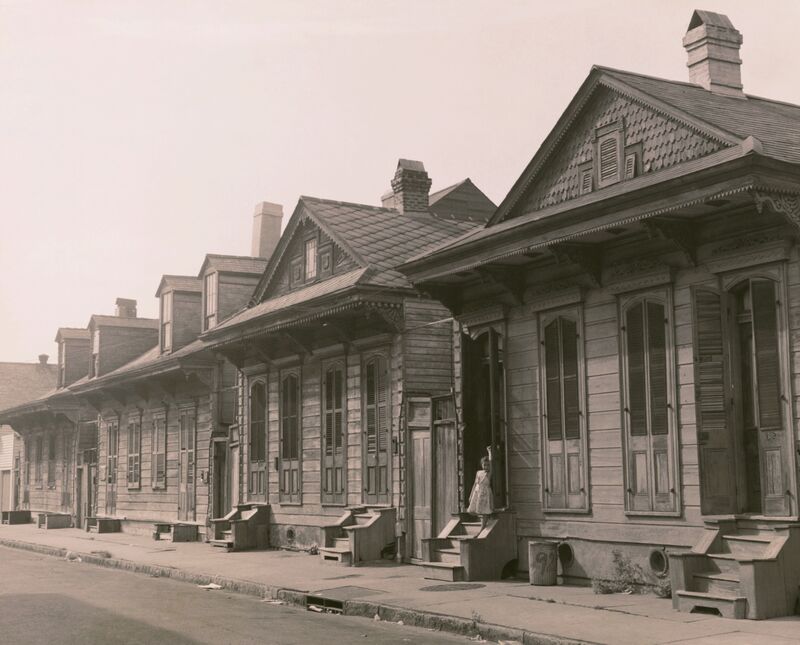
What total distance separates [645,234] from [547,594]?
15.4 feet

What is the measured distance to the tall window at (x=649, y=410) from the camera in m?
13.2

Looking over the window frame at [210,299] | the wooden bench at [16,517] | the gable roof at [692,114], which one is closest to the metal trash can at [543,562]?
the gable roof at [692,114]

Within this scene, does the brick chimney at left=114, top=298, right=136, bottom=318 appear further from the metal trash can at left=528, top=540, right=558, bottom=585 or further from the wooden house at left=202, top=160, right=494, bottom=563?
the metal trash can at left=528, top=540, right=558, bottom=585

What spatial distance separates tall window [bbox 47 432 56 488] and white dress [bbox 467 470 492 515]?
94.3 feet

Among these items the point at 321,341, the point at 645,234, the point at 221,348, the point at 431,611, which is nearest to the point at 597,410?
the point at 645,234

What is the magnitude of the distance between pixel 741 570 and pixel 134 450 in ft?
80.0

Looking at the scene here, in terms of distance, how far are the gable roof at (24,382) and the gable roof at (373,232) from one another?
32007mm

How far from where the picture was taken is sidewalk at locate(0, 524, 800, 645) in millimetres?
10141

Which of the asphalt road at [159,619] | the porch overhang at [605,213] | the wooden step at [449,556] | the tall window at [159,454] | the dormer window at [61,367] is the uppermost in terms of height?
the dormer window at [61,367]

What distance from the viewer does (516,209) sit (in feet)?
52.9

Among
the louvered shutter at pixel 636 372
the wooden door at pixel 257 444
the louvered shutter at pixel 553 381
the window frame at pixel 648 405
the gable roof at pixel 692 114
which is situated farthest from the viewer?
the wooden door at pixel 257 444

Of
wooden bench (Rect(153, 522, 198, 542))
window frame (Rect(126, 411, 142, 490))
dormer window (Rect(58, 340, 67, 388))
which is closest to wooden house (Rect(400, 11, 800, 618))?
wooden bench (Rect(153, 522, 198, 542))

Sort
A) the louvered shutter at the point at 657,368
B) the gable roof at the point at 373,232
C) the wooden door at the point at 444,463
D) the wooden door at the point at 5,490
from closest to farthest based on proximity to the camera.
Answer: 1. the louvered shutter at the point at 657,368
2. the wooden door at the point at 444,463
3. the gable roof at the point at 373,232
4. the wooden door at the point at 5,490

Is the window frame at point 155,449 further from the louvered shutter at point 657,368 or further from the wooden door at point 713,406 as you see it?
the wooden door at point 713,406
